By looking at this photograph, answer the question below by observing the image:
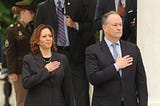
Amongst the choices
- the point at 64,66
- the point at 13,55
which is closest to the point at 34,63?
the point at 64,66

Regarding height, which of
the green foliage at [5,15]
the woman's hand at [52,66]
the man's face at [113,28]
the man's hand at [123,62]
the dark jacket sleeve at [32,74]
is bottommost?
the green foliage at [5,15]

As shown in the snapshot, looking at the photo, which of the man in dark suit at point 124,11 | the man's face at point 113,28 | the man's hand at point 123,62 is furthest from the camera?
the man in dark suit at point 124,11

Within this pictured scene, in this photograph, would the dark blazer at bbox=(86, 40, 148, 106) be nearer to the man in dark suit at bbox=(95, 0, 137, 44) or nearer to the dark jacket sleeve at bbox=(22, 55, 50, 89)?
the dark jacket sleeve at bbox=(22, 55, 50, 89)

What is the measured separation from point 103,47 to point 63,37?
74.0 inches

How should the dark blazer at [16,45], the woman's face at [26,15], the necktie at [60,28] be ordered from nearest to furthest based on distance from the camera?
the necktie at [60,28] → the dark blazer at [16,45] → the woman's face at [26,15]

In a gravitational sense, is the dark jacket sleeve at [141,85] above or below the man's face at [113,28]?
below

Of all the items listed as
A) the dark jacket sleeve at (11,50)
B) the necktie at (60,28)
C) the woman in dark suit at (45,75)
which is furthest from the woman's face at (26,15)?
the woman in dark suit at (45,75)

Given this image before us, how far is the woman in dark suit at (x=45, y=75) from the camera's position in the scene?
7.15 m

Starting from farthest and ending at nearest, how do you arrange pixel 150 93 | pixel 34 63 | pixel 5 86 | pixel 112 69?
pixel 5 86
pixel 150 93
pixel 34 63
pixel 112 69

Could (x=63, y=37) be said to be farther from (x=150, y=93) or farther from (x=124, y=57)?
(x=124, y=57)

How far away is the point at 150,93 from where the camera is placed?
8461 mm

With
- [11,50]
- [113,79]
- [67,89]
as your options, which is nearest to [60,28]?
[11,50]

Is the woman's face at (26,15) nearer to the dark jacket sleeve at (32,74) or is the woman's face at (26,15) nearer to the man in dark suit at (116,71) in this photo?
the dark jacket sleeve at (32,74)

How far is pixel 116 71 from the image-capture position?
6.70 meters
